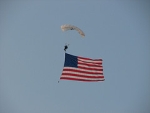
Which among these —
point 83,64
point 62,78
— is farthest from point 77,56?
point 62,78

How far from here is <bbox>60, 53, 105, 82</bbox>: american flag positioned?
30.9 metres

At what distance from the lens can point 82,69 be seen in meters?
31.7

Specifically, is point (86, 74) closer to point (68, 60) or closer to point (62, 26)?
point (68, 60)

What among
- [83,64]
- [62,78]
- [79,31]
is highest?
[79,31]

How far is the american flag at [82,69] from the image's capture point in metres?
30.9

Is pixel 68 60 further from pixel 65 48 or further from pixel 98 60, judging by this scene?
pixel 98 60

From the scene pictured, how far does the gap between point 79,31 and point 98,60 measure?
4.07m

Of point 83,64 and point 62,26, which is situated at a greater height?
point 62,26

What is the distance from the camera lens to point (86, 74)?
31.5m

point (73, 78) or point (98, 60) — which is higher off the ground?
point (98, 60)

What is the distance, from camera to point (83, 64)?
31906 mm

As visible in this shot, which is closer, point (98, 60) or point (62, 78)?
point (62, 78)

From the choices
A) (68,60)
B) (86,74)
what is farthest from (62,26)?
(86,74)

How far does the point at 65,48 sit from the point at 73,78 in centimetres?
349
